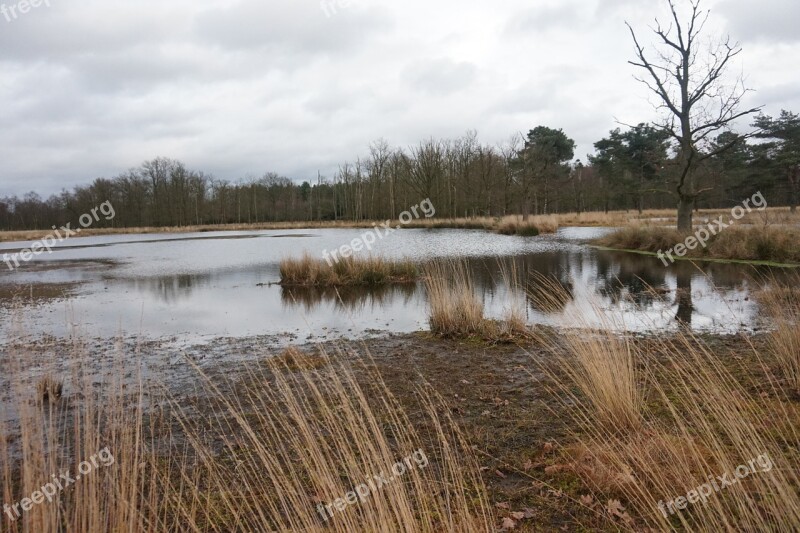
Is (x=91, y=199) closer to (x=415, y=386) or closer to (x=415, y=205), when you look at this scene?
(x=415, y=205)

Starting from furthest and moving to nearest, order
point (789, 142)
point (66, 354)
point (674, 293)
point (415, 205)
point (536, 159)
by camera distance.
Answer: point (415, 205) < point (536, 159) < point (789, 142) < point (674, 293) < point (66, 354)

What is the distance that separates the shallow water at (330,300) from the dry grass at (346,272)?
800 millimetres

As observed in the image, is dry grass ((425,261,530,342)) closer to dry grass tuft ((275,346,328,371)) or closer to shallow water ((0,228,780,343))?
shallow water ((0,228,780,343))

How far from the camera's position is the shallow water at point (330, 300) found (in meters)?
8.96

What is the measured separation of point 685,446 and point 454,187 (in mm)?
53397

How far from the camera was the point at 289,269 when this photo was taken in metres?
16.0

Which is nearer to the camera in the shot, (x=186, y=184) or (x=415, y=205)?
(x=415, y=205)

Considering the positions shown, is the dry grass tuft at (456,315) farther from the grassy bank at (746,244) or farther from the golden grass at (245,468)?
the grassy bank at (746,244)

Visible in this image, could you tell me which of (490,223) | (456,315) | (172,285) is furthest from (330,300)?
(490,223)

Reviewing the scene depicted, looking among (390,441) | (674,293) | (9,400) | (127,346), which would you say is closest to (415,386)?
(390,441)

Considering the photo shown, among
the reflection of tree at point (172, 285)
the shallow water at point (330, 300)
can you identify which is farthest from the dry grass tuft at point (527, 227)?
the reflection of tree at point (172, 285)

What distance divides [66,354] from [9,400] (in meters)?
2.22

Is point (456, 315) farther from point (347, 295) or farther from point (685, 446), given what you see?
point (347, 295)

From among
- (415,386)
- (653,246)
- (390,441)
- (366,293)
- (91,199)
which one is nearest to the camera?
(390,441)
